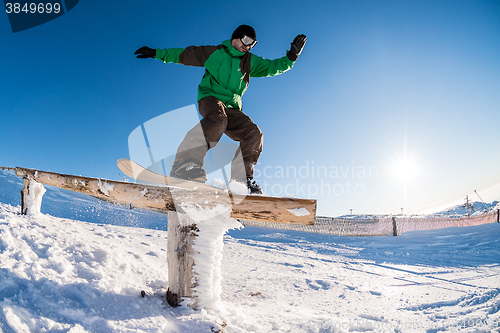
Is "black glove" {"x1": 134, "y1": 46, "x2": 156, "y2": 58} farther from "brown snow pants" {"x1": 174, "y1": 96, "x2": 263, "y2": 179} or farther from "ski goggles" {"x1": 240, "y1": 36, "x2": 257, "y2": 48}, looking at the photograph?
→ "ski goggles" {"x1": 240, "y1": 36, "x2": 257, "y2": 48}

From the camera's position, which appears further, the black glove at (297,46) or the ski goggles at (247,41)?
the black glove at (297,46)

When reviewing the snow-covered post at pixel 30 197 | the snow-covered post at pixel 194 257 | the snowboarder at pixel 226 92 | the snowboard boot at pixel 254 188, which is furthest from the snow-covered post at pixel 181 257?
the snow-covered post at pixel 30 197

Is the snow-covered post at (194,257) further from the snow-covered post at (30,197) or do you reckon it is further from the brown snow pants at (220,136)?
the snow-covered post at (30,197)

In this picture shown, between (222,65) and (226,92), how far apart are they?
0.26 m

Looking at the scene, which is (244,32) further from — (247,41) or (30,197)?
(30,197)

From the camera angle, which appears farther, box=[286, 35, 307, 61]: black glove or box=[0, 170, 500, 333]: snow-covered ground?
box=[286, 35, 307, 61]: black glove

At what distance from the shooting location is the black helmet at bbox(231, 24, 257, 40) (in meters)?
2.12

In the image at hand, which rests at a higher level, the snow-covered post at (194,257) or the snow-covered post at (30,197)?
the snow-covered post at (30,197)

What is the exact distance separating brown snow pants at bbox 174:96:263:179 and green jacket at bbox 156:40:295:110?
0.45 ft

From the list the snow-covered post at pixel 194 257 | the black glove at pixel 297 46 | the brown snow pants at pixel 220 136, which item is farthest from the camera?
the black glove at pixel 297 46

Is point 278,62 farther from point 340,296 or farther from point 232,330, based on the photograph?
point 340,296

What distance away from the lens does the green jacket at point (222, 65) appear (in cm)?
218

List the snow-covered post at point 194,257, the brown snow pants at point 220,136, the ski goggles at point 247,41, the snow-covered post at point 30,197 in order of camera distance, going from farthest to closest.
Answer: the snow-covered post at point 30,197
the ski goggles at point 247,41
the brown snow pants at point 220,136
the snow-covered post at point 194,257

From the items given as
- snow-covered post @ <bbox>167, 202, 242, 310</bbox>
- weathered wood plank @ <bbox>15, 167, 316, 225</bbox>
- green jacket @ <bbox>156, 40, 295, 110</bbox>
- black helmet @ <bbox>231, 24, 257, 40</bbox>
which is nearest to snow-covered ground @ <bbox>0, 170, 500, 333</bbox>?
snow-covered post @ <bbox>167, 202, 242, 310</bbox>
